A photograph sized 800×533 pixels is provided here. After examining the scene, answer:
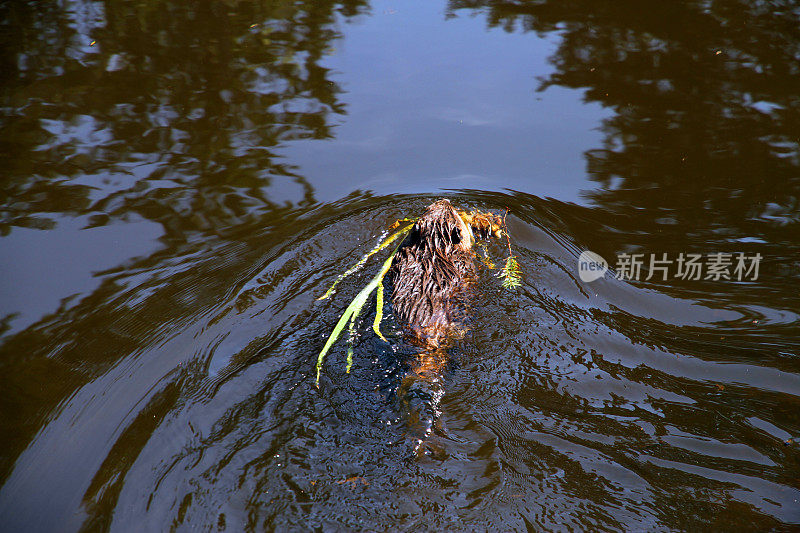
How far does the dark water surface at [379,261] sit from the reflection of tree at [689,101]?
4cm

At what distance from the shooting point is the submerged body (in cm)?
352

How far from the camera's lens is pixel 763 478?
3033mm

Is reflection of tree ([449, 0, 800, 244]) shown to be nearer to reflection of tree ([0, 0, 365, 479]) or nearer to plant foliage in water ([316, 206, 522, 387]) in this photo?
plant foliage in water ([316, 206, 522, 387])

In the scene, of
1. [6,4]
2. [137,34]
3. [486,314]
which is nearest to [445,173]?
[486,314]

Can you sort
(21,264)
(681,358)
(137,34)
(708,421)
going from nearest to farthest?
(708,421)
(681,358)
(21,264)
(137,34)

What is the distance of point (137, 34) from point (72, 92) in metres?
1.73

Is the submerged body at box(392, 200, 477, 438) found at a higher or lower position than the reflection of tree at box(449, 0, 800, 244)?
lower

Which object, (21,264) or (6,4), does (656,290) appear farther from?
(6,4)

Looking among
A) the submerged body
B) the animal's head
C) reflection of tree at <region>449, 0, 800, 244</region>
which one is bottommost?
the submerged body

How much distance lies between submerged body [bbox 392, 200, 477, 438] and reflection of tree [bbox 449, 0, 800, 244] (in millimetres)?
1686

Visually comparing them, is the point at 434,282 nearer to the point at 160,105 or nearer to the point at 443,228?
the point at 443,228

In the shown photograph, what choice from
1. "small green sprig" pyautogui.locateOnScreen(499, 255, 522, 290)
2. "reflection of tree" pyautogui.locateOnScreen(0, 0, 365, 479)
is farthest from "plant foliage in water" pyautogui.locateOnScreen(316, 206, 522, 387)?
"reflection of tree" pyautogui.locateOnScreen(0, 0, 365, 479)

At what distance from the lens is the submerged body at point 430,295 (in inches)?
138

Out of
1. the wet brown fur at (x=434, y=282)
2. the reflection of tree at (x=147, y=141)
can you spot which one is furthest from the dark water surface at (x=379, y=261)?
the wet brown fur at (x=434, y=282)
